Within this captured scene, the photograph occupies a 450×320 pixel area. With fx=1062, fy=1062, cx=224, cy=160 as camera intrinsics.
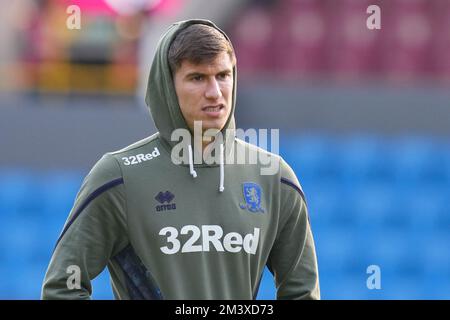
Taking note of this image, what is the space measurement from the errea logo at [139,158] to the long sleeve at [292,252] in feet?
0.97

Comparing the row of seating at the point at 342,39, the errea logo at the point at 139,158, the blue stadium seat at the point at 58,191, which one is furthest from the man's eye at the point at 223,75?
the row of seating at the point at 342,39

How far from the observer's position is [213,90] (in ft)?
7.53

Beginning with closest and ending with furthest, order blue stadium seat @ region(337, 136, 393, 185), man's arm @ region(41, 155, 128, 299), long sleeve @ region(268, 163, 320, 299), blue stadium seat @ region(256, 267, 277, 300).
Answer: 1. man's arm @ region(41, 155, 128, 299)
2. long sleeve @ region(268, 163, 320, 299)
3. blue stadium seat @ region(256, 267, 277, 300)
4. blue stadium seat @ region(337, 136, 393, 185)

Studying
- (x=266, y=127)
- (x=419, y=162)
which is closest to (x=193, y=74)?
(x=266, y=127)

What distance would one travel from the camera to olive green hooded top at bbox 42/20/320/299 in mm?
2275

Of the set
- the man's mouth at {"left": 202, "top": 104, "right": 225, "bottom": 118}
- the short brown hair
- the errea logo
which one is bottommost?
the errea logo

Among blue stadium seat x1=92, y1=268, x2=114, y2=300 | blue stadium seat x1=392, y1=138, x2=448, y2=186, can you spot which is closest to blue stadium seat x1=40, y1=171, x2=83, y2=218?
blue stadium seat x1=92, y1=268, x2=114, y2=300

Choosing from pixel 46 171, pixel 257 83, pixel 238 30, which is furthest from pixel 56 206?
pixel 238 30

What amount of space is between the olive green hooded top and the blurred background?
454 cm

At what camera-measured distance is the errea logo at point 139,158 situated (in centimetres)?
233

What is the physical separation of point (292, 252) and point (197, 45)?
1.69 feet

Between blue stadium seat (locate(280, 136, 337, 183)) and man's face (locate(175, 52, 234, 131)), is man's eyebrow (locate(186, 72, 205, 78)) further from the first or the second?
blue stadium seat (locate(280, 136, 337, 183))
